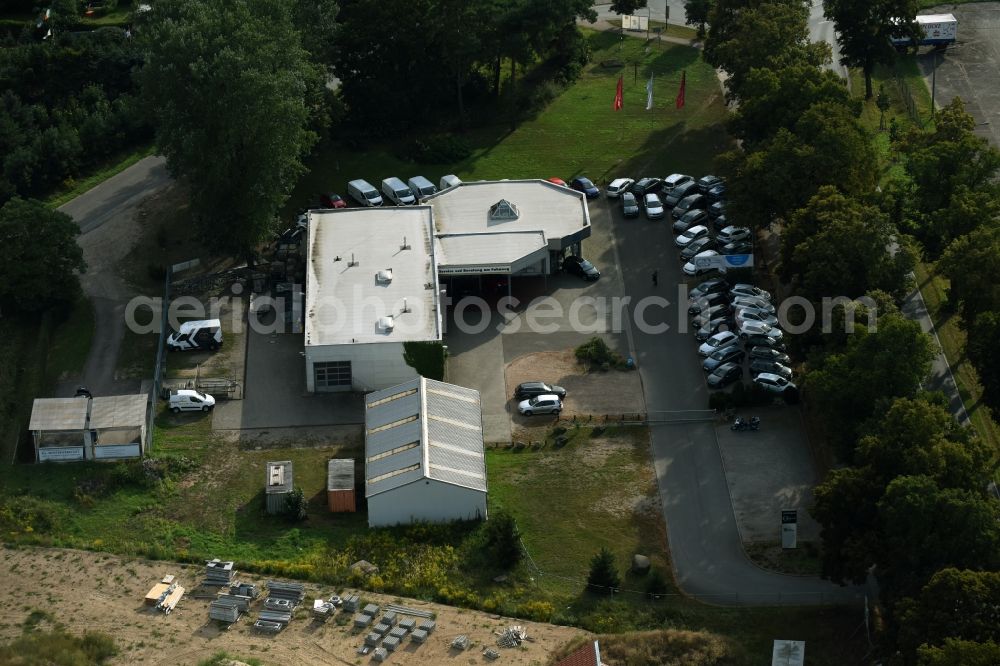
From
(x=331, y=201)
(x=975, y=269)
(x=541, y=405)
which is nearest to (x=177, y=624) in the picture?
(x=541, y=405)

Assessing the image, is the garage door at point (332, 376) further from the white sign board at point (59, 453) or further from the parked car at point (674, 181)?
the parked car at point (674, 181)

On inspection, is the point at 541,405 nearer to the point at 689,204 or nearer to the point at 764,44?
the point at 689,204

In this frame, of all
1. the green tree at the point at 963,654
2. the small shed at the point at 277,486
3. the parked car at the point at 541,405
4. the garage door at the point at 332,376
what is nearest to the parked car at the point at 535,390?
the parked car at the point at 541,405

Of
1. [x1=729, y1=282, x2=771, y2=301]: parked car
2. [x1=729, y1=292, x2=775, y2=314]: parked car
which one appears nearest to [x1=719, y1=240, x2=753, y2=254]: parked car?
[x1=729, y1=282, x2=771, y2=301]: parked car

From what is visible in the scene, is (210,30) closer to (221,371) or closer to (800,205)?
(221,371)

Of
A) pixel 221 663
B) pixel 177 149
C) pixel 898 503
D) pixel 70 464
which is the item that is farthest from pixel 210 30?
pixel 898 503

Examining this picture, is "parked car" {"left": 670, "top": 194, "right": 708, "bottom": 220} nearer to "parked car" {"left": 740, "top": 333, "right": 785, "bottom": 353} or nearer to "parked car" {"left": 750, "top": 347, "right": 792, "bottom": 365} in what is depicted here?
"parked car" {"left": 740, "top": 333, "right": 785, "bottom": 353}
